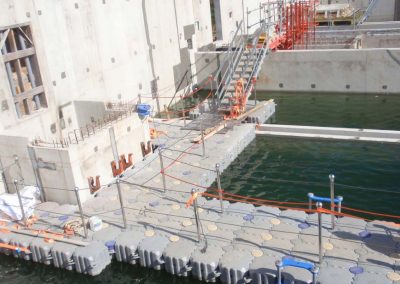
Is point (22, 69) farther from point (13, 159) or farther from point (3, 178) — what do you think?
point (3, 178)

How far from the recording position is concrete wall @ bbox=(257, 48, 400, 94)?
83.6 feet

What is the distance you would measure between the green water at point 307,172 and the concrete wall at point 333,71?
2292mm

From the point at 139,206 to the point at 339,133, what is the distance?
31.9 ft

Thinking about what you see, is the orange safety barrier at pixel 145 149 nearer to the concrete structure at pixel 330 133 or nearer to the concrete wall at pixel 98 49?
the concrete wall at pixel 98 49

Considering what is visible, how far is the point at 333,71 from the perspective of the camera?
87.5ft

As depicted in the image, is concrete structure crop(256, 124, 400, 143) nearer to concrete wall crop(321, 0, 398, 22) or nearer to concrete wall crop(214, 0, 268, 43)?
concrete wall crop(214, 0, 268, 43)

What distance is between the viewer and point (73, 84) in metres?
19.7

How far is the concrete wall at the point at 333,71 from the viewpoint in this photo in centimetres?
2548

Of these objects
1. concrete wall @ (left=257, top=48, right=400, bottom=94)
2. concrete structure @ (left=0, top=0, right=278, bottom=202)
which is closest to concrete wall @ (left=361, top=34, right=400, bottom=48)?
concrete wall @ (left=257, top=48, right=400, bottom=94)

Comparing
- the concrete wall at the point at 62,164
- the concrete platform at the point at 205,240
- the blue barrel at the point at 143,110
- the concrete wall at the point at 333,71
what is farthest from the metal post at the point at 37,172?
the concrete wall at the point at 333,71

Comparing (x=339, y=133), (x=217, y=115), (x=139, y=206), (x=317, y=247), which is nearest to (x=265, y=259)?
(x=317, y=247)

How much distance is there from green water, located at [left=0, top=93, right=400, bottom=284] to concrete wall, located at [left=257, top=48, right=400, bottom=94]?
2292mm

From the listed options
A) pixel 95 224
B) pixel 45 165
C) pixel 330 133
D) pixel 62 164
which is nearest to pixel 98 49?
pixel 45 165

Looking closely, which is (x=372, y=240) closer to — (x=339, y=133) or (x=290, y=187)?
(x=290, y=187)
